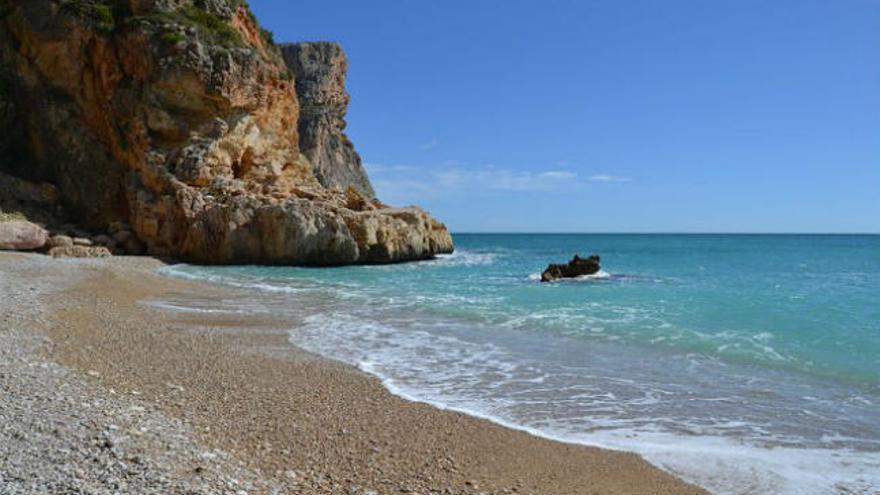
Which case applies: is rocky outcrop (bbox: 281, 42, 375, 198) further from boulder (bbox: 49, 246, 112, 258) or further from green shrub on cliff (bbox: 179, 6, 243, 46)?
boulder (bbox: 49, 246, 112, 258)

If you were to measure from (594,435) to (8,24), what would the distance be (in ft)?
133

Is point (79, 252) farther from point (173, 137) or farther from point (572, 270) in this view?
point (572, 270)

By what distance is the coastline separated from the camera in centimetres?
554

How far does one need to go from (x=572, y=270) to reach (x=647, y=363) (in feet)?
61.0

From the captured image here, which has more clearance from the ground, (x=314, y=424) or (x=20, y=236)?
(x=20, y=236)

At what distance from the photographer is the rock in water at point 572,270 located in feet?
92.8

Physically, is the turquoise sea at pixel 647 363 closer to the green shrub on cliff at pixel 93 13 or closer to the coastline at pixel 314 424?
the coastline at pixel 314 424

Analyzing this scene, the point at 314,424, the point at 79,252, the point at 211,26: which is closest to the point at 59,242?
the point at 79,252

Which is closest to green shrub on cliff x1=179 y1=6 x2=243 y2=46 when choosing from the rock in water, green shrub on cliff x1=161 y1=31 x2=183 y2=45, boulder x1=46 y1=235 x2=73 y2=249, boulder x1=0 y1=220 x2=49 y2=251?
green shrub on cliff x1=161 y1=31 x2=183 y2=45

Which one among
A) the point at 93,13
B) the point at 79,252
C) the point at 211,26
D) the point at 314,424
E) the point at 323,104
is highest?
the point at 323,104

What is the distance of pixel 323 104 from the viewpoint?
69438mm

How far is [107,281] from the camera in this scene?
63.6ft

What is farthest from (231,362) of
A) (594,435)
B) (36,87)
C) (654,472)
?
(36,87)

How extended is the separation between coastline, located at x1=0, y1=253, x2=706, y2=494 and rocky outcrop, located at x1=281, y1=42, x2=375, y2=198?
57.3 metres
